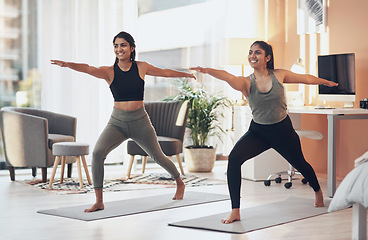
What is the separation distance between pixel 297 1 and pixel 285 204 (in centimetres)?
310

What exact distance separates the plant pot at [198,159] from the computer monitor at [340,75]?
67.5 inches

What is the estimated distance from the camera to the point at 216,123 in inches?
313

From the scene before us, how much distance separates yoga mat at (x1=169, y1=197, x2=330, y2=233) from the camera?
13.2 feet

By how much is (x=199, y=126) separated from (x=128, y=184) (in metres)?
1.54

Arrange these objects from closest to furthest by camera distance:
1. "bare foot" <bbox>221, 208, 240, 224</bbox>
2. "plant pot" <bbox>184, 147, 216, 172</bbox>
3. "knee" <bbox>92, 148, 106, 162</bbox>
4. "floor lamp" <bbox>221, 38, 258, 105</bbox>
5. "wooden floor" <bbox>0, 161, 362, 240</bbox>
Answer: "wooden floor" <bbox>0, 161, 362, 240</bbox> < "bare foot" <bbox>221, 208, 240, 224</bbox> < "knee" <bbox>92, 148, 106, 162</bbox> < "floor lamp" <bbox>221, 38, 258, 105</bbox> < "plant pot" <bbox>184, 147, 216, 172</bbox>

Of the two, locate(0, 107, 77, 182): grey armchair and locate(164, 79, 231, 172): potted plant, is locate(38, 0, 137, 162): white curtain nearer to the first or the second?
locate(0, 107, 77, 182): grey armchair

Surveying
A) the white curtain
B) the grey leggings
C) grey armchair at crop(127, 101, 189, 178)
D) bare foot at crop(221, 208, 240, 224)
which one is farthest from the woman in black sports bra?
the white curtain

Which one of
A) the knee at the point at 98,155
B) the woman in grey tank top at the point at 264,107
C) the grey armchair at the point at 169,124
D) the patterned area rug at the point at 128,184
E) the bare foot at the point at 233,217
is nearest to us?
the bare foot at the point at 233,217

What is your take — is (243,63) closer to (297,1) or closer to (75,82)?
(297,1)

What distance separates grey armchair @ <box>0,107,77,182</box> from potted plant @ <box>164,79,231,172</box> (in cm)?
148

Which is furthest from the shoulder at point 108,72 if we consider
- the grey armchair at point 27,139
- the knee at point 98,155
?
the grey armchair at point 27,139

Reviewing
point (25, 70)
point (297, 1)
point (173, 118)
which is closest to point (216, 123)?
point (173, 118)

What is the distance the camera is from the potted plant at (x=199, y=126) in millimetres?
7363

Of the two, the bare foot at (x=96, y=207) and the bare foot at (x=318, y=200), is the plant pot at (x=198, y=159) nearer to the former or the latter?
the bare foot at (x=318, y=200)
